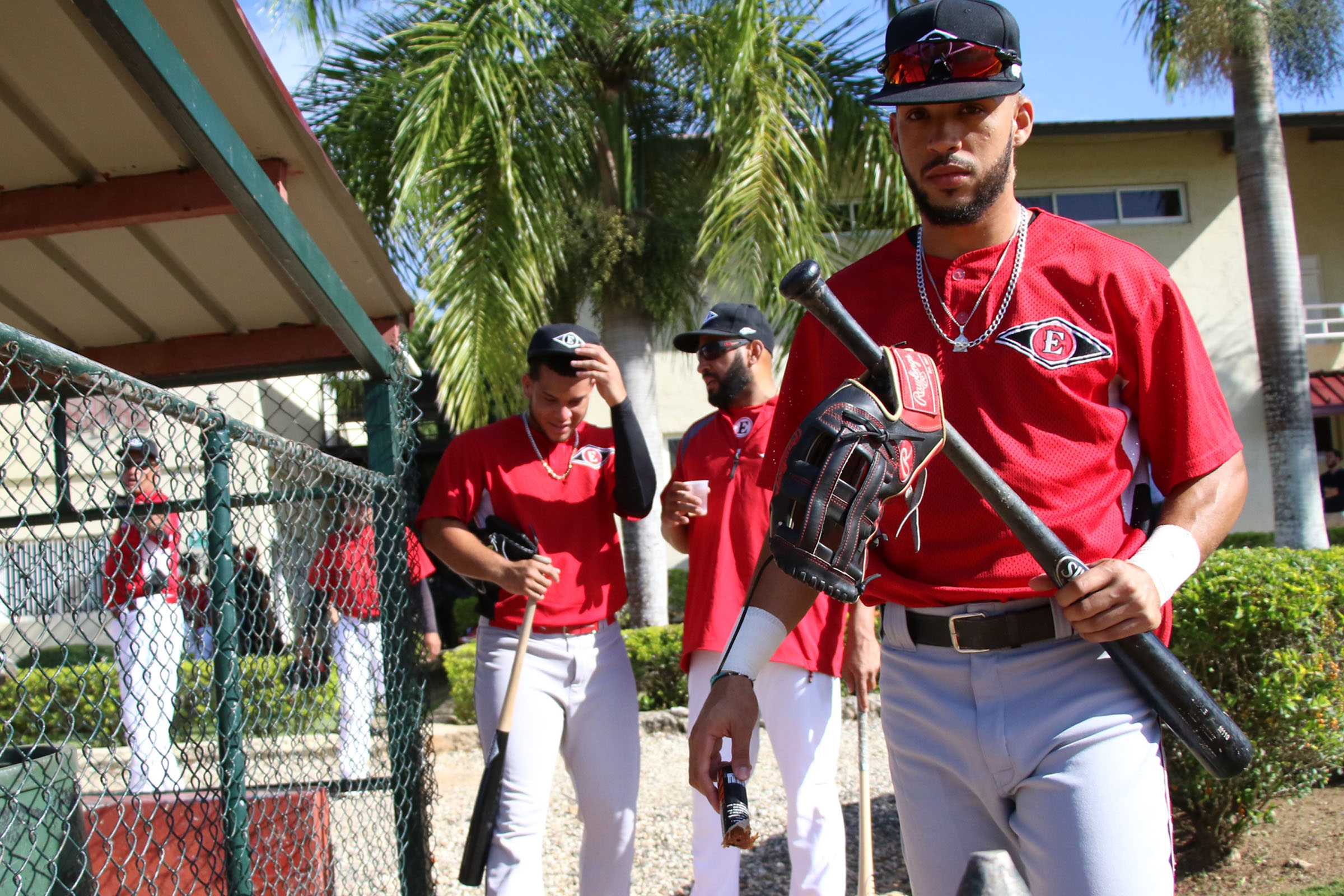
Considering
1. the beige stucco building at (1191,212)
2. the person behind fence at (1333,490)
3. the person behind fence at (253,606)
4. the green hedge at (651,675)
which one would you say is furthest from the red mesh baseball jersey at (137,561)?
the person behind fence at (1333,490)

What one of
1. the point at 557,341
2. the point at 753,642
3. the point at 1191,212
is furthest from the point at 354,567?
the point at 1191,212

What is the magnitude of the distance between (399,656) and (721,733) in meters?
2.55

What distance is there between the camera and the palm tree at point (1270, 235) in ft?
34.2

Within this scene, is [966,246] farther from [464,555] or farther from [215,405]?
[464,555]

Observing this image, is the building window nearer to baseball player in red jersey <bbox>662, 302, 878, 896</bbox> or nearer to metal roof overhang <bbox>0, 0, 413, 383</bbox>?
baseball player in red jersey <bbox>662, 302, 878, 896</bbox>

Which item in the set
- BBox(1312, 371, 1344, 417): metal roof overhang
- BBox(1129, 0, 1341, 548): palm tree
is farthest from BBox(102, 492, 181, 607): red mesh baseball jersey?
BBox(1312, 371, 1344, 417): metal roof overhang

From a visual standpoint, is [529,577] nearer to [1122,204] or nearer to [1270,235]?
[1270,235]

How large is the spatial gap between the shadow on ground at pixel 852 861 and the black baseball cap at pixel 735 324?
86.2 inches

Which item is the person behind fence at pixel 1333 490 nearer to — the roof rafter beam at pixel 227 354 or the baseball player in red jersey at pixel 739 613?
the baseball player in red jersey at pixel 739 613

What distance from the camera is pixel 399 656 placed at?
4262 millimetres

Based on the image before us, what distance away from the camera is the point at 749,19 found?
337 inches

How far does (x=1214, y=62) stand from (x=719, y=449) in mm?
9350

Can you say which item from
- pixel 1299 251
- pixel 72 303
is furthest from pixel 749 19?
pixel 1299 251

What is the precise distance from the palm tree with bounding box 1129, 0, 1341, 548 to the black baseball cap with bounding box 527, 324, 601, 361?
8695mm
